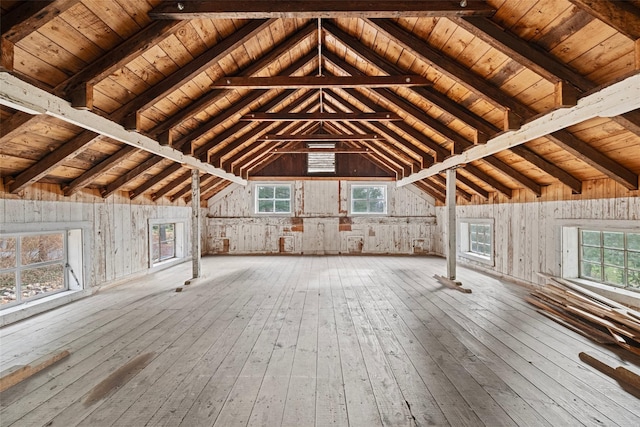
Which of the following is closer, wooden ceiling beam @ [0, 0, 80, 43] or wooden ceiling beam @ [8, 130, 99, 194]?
wooden ceiling beam @ [0, 0, 80, 43]

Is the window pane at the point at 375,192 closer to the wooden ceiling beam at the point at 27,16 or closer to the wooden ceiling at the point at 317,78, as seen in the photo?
the wooden ceiling at the point at 317,78

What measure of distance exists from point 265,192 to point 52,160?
6287 millimetres

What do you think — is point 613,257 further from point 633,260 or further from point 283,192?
point 283,192

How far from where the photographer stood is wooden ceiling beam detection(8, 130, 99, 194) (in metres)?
3.36

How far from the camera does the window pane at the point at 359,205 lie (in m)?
9.48

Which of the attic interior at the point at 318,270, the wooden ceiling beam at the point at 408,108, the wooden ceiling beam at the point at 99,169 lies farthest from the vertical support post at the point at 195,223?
the wooden ceiling beam at the point at 408,108

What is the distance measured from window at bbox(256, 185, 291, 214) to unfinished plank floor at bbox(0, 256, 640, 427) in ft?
17.1

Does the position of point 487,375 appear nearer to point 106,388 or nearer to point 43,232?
point 106,388

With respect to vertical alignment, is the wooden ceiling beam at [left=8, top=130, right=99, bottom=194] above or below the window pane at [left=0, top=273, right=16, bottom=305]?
above

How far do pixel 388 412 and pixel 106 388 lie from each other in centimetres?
210

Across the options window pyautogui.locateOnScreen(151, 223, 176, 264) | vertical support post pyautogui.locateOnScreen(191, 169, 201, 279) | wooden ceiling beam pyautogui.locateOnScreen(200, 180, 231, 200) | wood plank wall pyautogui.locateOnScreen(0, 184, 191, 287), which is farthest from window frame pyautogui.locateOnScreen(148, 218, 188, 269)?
vertical support post pyautogui.locateOnScreen(191, 169, 201, 279)

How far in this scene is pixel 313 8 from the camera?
2.41 metres

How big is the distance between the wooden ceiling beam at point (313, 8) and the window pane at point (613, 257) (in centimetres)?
383

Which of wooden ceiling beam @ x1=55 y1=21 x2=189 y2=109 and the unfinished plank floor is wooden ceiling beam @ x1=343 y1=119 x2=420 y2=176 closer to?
the unfinished plank floor
